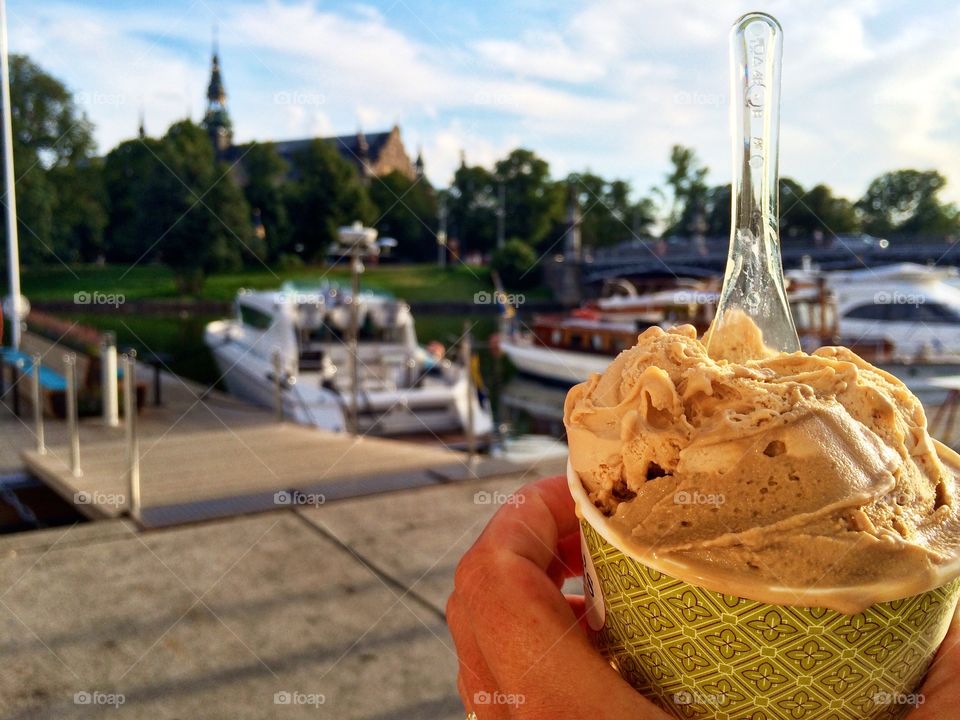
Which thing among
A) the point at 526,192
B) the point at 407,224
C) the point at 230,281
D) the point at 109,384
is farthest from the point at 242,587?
the point at 526,192

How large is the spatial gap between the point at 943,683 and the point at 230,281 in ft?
114

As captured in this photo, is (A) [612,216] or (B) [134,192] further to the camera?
(A) [612,216]

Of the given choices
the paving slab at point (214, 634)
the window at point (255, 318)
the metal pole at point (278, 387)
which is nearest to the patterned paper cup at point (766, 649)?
the paving slab at point (214, 634)

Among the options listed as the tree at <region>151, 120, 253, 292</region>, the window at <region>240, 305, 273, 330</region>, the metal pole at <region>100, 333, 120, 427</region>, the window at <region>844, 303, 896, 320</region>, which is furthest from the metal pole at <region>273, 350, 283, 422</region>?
the tree at <region>151, 120, 253, 292</region>

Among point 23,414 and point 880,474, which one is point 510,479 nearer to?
point 880,474

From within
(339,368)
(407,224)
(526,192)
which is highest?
(526,192)

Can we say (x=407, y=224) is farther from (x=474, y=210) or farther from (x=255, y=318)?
(x=255, y=318)

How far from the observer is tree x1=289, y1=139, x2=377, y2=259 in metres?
35.0

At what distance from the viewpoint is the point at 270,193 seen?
40.0m

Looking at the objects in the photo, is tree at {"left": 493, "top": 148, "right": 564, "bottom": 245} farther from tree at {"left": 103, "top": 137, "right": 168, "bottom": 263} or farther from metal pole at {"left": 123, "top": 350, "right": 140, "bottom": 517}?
metal pole at {"left": 123, "top": 350, "right": 140, "bottom": 517}

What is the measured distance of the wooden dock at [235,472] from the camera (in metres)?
5.06

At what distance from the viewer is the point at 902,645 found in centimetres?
92

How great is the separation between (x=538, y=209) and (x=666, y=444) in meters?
44.1

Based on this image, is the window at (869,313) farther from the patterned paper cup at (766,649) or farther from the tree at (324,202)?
the patterned paper cup at (766,649)
